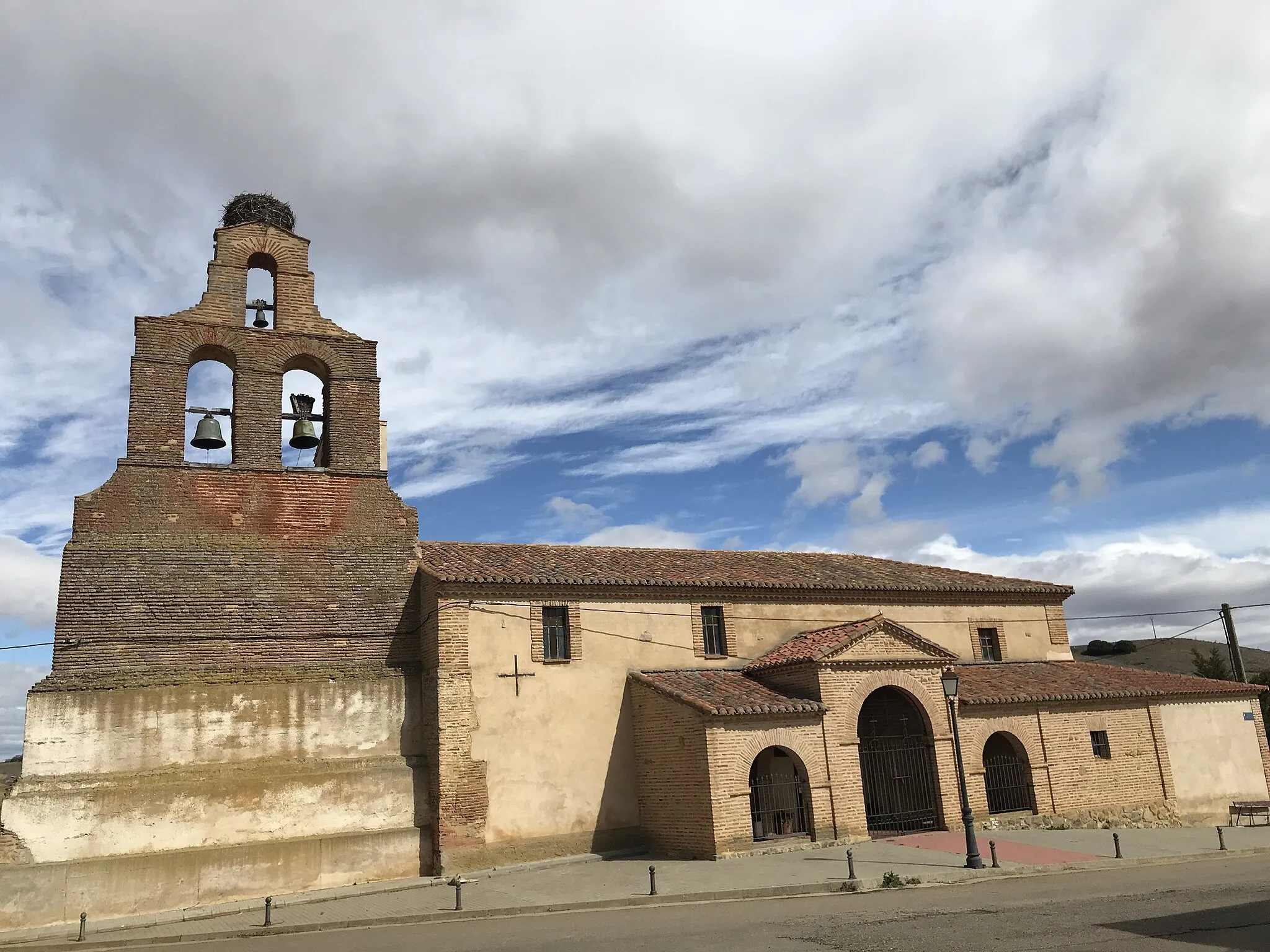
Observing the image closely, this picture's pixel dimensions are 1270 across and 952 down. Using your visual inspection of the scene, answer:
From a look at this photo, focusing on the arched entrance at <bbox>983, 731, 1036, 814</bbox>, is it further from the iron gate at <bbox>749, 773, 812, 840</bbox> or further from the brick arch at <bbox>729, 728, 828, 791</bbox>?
the brick arch at <bbox>729, 728, 828, 791</bbox>

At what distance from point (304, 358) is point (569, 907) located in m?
11.9

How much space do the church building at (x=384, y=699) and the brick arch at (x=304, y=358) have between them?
0.06m

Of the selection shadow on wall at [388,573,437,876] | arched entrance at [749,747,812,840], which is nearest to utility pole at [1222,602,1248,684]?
arched entrance at [749,747,812,840]

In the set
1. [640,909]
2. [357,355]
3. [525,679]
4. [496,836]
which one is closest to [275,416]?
[357,355]

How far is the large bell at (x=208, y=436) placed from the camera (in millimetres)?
17422

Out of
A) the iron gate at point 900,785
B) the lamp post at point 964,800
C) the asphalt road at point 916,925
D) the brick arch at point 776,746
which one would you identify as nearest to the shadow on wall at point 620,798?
the brick arch at point 776,746

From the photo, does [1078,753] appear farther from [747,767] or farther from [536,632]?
[536,632]

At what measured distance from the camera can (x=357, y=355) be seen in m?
19.0

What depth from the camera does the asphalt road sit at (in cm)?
996

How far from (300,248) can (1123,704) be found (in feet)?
72.1

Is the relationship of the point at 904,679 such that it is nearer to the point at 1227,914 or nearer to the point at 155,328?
the point at 1227,914

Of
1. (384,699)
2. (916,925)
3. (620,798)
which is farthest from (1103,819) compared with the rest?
(384,699)

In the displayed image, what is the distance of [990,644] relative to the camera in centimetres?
2441

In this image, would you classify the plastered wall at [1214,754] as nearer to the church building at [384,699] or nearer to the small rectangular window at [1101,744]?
the church building at [384,699]
